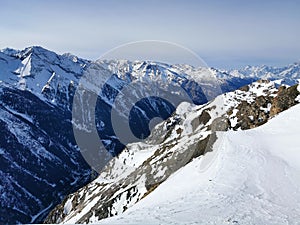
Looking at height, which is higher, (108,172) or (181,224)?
(181,224)

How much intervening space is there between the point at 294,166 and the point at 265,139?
832 cm

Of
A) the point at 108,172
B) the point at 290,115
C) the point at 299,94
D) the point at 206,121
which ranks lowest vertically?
the point at 108,172

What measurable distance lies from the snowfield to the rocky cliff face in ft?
42.6

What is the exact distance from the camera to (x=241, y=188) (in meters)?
28.2

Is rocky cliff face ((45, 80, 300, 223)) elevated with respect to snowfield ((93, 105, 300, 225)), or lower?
lower

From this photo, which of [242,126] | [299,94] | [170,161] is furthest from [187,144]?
[299,94]

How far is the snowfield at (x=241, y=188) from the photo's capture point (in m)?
21.7

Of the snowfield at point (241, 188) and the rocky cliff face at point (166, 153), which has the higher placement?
the snowfield at point (241, 188)

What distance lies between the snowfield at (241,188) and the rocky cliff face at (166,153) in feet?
42.6

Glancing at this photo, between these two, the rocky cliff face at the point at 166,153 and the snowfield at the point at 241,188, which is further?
the rocky cliff face at the point at 166,153

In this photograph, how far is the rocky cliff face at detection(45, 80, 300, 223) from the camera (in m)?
72.2

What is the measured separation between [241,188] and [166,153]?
221 ft

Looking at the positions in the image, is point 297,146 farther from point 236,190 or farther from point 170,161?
point 170,161

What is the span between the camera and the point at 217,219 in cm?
2073
